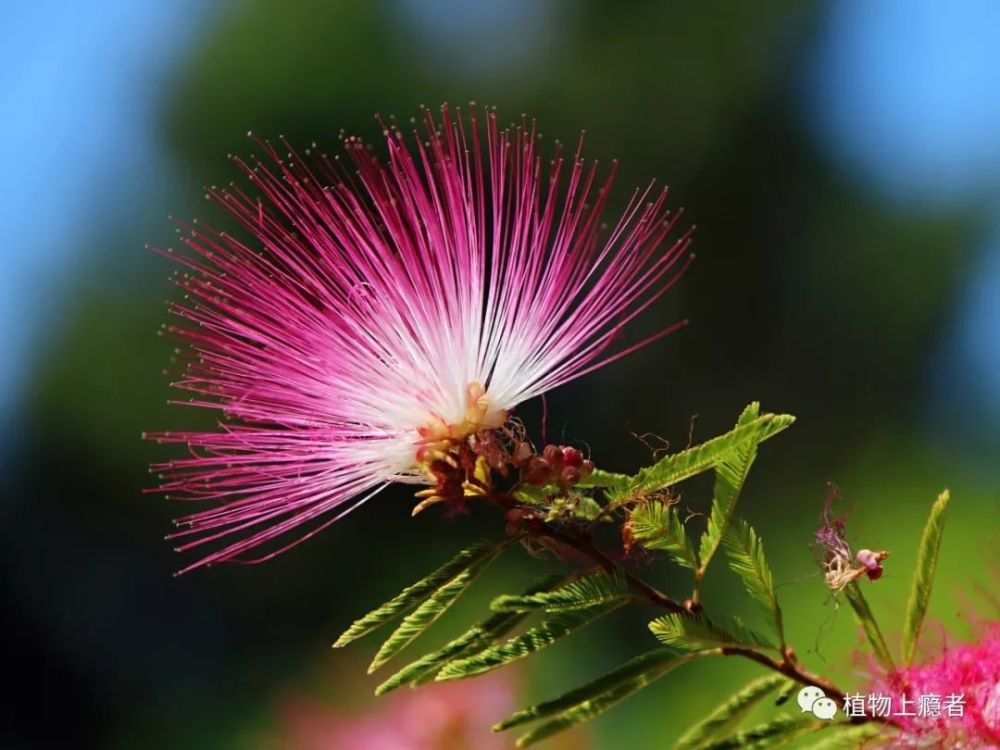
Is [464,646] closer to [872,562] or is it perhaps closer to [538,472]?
[538,472]

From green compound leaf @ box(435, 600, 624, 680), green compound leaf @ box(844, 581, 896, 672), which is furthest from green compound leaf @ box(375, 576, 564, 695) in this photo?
green compound leaf @ box(844, 581, 896, 672)

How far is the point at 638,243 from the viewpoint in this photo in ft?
2.56

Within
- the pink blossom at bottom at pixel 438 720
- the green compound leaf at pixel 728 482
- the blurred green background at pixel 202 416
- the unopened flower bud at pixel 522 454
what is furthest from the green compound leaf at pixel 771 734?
the blurred green background at pixel 202 416

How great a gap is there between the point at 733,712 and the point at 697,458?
0.20 m

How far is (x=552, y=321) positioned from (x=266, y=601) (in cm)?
624

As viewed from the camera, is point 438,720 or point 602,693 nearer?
point 602,693

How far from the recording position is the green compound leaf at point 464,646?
29.1 inches

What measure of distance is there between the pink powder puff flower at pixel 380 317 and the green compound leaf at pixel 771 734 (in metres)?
0.28

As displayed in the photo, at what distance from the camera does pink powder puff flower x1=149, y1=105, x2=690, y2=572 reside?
814 mm

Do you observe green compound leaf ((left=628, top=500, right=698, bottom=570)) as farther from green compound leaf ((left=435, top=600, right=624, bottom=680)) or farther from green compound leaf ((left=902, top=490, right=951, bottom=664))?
green compound leaf ((left=902, top=490, right=951, bottom=664))

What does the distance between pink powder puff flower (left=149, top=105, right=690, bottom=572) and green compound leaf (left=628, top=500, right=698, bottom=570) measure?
0.13 m

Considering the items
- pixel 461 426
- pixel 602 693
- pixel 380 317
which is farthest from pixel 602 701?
pixel 380 317

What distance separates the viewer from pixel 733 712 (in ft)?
2.65

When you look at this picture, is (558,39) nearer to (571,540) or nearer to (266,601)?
(266,601)
